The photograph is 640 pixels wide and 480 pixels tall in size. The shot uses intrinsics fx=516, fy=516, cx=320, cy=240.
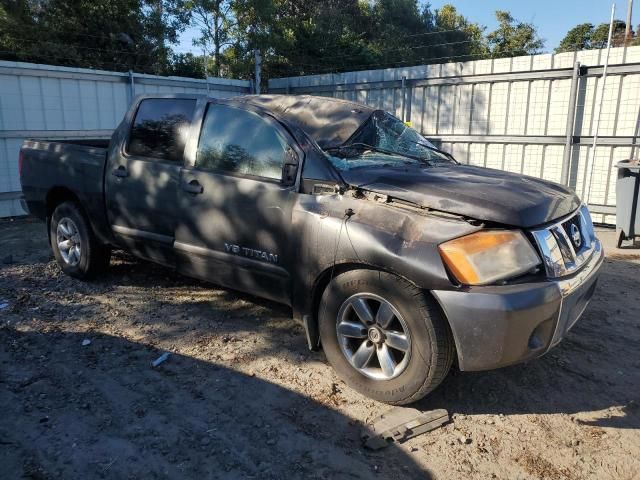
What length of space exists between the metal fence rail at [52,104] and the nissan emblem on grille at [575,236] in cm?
857

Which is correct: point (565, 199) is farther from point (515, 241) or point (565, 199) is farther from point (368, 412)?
point (368, 412)

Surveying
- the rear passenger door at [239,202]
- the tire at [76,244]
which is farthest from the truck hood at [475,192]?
the tire at [76,244]

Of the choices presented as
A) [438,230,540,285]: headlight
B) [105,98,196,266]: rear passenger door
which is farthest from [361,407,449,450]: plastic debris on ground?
[105,98,196,266]: rear passenger door

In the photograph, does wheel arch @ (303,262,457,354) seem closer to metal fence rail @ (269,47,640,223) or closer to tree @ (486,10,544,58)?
metal fence rail @ (269,47,640,223)

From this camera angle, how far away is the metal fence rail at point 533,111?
8.22 meters

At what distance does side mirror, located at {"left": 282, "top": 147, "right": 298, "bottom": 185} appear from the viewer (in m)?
3.38

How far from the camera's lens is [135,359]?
140 inches

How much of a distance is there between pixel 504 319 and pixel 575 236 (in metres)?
1.01

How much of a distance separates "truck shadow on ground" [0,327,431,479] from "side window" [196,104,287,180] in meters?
1.39

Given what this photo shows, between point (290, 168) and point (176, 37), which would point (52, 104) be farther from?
point (176, 37)

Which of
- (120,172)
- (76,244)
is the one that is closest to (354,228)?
(120,172)

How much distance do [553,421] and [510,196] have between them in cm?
129

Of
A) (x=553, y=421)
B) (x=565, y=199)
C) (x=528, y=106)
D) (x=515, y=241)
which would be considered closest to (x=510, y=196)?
(x=515, y=241)

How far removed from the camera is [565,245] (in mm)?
2979
